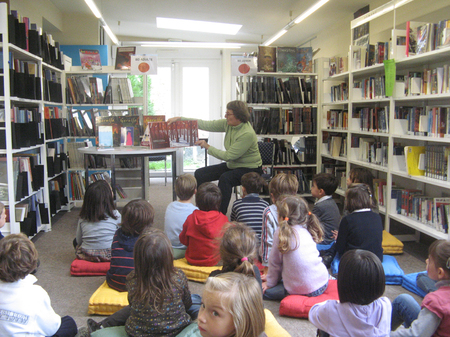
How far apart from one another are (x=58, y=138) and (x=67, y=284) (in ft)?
7.76

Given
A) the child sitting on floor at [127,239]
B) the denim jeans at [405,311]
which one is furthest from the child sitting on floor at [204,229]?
the denim jeans at [405,311]

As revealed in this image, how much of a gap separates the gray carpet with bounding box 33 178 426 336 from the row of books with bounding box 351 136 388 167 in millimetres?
940

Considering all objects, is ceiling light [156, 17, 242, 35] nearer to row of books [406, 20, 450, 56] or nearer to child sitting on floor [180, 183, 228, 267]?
row of books [406, 20, 450, 56]

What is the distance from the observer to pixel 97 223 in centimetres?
310

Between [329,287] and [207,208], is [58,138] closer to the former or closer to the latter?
[207,208]

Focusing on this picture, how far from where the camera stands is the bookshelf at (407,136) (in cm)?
330

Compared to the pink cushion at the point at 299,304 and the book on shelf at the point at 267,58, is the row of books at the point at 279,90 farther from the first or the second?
the pink cushion at the point at 299,304

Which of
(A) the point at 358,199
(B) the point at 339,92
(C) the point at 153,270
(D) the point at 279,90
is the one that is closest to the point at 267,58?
(D) the point at 279,90

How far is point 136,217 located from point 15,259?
87 centimetres

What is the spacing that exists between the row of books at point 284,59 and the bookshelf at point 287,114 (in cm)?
8

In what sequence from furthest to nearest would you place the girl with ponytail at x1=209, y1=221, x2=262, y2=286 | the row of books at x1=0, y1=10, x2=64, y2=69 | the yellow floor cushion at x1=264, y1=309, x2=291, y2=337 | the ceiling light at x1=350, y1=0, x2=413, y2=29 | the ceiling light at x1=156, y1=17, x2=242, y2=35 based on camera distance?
the ceiling light at x1=156, y1=17, x2=242, y2=35 → the ceiling light at x1=350, y1=0, x2=413, y2=29 → the row of books at x1=0, y1=10, x2=64, y2=69 → the yellow floor cushion at x1=264, y1=309, x2=291, y2=337 → the girl with ponytail at x1=209, y1=221, x2=262, y2=286

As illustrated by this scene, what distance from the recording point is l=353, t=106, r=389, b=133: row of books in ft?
13.5

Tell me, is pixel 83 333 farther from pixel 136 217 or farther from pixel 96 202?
pixel 96 202

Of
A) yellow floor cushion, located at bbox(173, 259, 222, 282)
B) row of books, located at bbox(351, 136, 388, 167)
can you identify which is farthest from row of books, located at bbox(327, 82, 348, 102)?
yellow floor cushion, located at bbox(173, 259, 222, 282)
